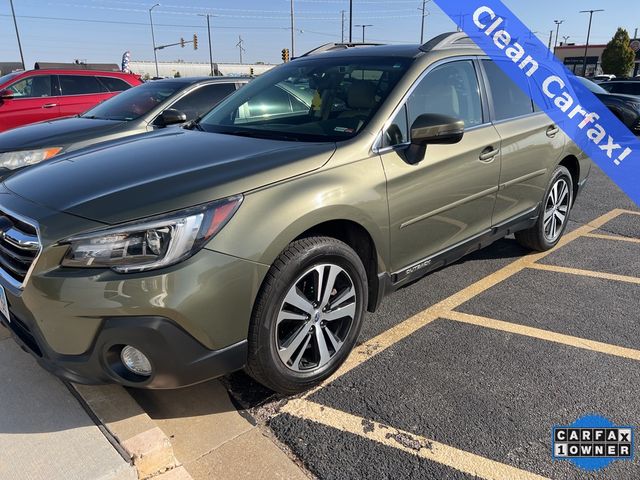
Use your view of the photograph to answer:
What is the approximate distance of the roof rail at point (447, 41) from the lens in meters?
3.47

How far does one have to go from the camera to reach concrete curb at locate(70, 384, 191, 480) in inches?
85.3

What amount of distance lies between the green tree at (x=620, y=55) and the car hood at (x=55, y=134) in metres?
56.5

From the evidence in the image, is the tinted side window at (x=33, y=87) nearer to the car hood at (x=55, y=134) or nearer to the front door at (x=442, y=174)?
the car hood at (x=55, y=134)

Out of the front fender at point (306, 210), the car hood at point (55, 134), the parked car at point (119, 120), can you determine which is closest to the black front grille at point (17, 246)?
the front fender at point (306, 210)

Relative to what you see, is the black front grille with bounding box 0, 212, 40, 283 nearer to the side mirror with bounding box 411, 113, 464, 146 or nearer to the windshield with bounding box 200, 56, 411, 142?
the windshield with bounding box 200, 56, 411, 142

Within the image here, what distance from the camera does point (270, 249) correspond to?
231 centimetres

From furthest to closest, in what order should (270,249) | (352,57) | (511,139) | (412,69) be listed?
(511,139)
(352,57)
(412,69)
(270,249)

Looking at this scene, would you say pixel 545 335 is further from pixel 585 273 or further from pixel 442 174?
pixel 585 273

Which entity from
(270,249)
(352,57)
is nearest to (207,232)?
(270,249)

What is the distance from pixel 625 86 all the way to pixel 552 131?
1227 cm

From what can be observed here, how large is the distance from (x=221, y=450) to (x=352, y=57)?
2577 millimetres

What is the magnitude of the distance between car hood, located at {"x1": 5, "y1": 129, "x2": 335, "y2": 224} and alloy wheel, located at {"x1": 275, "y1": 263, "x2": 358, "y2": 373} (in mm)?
551

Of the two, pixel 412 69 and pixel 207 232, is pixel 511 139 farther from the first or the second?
pixel 207 232

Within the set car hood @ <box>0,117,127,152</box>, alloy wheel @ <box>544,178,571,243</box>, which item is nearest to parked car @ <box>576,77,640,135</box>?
alloy wheel @ <box>544,178,571,243</box>
